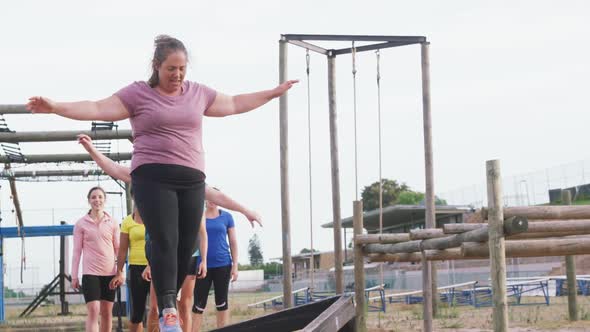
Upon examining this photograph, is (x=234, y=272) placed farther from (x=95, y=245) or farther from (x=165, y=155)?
(x=165, y=155)

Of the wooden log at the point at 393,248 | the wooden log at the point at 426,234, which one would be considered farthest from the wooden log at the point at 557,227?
the wooden log at the point at 393,248

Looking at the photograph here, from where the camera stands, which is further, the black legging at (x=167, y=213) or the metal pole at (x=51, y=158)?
the metal pole at (x=51, y=158)

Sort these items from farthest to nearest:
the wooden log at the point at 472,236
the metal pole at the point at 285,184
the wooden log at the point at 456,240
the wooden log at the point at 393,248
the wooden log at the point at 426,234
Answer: the metal pole at the point at 285,184, the wooden log at the point at 393,248, the wooden log at the point at 426,234, the wooden log at the point at 456,240, the wooden log at the point at 472,236

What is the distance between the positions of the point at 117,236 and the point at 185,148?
485 centimetres

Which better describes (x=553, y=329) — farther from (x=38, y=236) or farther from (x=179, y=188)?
(x=38, y=236)

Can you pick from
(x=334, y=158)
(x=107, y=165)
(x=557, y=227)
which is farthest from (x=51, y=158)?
(x=107, y=165)

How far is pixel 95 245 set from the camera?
8938 mm

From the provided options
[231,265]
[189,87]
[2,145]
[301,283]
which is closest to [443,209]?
[301,283]

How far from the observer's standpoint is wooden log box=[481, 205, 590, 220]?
26.9ft

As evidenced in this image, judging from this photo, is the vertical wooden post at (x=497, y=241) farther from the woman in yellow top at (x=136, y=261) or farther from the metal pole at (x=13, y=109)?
the metal pole at (x=13, y=109)

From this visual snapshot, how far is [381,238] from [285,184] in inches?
70.6

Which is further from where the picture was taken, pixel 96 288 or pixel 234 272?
pixel 234 272

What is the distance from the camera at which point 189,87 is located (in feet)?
15.6

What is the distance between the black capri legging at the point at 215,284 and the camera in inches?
360
